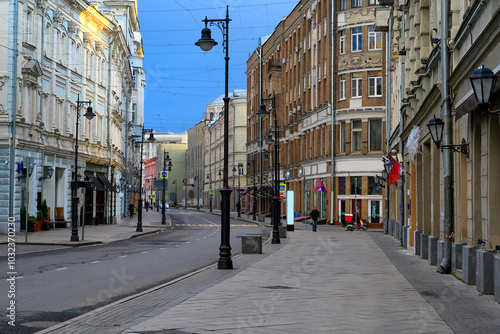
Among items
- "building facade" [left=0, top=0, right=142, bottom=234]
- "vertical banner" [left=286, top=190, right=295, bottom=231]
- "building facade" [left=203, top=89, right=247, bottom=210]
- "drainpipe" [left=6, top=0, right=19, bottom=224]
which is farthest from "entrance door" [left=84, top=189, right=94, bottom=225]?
"building facade" [left=203, top=89, right=247, bottom=210]

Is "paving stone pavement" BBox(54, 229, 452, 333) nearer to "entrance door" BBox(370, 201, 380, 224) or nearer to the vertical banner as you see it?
the vertical banner

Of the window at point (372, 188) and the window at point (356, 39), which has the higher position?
the window at point (356, 39)

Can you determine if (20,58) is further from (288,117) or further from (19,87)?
(288,117)

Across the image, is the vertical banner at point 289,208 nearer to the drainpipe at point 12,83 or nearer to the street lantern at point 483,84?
the drainpipe at point 12,83

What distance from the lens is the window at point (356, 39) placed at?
56.8m

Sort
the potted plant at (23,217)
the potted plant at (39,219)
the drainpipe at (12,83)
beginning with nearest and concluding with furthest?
1. the drainpipe at (12,83)
2. the potted plant at (23,217)
3. the potted plant at (39,219)

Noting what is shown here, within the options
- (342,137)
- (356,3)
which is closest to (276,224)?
(342,137)

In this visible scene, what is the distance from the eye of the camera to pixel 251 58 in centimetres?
9675

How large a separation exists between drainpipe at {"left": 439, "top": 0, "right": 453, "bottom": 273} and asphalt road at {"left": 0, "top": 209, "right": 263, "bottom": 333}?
655cm

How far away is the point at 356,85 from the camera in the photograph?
5681 centimetres

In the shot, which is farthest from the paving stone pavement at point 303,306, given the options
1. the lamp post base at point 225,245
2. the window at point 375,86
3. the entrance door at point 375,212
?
the window at point 375,86

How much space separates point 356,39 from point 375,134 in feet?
25.2

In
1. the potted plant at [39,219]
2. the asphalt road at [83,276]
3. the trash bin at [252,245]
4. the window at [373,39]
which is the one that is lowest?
the asphalt road at [83,276]

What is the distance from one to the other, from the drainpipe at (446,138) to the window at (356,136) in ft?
127
